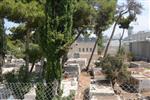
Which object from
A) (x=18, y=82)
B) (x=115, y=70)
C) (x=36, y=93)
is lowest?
(x=115, y=70)

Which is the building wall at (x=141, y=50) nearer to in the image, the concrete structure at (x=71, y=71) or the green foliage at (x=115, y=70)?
the concrete structure at (x=71, y=71)

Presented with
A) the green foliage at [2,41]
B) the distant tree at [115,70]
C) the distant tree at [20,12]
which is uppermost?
the distant tree at [20,12]

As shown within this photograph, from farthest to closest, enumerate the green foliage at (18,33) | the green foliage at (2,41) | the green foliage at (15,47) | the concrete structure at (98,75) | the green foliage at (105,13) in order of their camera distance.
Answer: the green foliage at (105,13) → the concrete structure at (98,75) → the green foliage at (18,33) → the green foliage at (15,47) → the green foliage at (2,41)

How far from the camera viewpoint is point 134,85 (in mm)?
18406

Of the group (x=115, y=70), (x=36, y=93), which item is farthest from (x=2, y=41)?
(x=115, y=70)

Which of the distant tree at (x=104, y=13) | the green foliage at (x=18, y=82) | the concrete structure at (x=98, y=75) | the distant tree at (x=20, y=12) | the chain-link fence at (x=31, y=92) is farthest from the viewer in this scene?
the distant tree at (x=104, y=13)

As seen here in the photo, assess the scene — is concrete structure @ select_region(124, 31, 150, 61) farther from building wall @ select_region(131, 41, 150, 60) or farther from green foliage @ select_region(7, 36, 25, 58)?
green foliage @ select_region(7, 36, 25, 58)

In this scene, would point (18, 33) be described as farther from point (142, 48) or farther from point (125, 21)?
point (142, 48)

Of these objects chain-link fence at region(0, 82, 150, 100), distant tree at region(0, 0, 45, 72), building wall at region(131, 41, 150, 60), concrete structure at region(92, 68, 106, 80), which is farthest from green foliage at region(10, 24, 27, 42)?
building wall at region(131, 41, 150, 60)

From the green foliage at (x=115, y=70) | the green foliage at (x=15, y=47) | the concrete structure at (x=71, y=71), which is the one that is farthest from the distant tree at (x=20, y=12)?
the concrete structure at (x=71, y=71)

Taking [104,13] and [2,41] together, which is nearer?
[2,41]

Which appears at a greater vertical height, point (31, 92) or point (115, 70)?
point (31, 92)

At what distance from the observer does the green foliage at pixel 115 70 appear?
18.5 metres

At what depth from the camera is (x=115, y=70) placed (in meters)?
18.6
